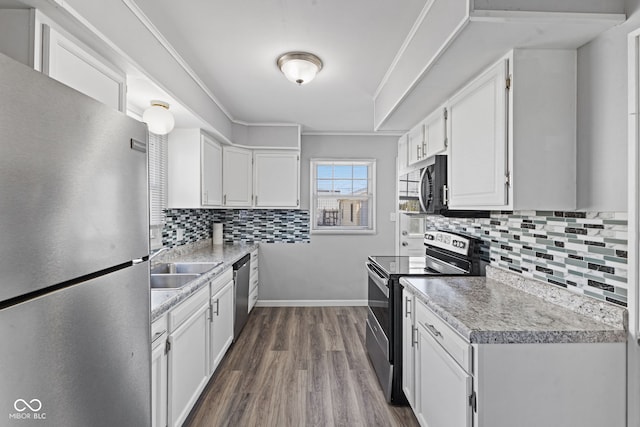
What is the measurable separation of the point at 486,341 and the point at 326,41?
6.25ft

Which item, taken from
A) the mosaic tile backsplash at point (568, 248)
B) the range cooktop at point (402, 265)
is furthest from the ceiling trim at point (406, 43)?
the range cooktop at point (402, 265)

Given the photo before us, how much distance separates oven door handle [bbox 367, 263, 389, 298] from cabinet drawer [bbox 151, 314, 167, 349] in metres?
1.37

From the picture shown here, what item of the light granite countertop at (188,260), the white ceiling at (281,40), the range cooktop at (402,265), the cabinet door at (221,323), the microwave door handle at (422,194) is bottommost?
the cabinet door at (221,323)

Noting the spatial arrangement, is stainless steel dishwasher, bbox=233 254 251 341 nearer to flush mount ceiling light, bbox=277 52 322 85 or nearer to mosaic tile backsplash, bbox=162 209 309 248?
mosaic tile backsplash, bbox=162 209 309 248

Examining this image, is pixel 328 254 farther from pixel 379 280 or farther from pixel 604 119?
pixel 604 119

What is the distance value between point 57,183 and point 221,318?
225 cm

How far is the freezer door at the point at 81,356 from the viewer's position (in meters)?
0.61

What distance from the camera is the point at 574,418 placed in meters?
1.25

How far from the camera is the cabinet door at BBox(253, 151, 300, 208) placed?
4273mm

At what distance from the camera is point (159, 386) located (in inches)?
63.7

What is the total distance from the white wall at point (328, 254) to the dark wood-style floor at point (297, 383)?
2.65 ft

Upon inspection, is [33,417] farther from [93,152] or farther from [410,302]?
[410,302]

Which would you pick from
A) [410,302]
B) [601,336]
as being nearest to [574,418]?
[601,336]

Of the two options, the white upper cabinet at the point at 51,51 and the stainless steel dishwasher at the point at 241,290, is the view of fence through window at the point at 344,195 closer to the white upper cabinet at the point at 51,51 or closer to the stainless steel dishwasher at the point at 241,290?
the stainless steel dishwasher at the point at 241,290
